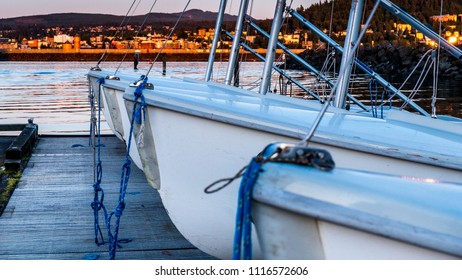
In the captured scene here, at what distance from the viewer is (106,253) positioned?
243 inches

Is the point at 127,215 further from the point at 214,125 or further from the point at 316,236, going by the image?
the point at 316,236

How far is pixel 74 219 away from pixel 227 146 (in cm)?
281

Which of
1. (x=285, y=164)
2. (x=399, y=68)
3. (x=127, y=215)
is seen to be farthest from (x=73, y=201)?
(x=399, y=68)

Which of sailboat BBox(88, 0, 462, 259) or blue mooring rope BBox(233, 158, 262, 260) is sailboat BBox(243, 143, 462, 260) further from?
sailboat BBox(88, 0, 462, 259)

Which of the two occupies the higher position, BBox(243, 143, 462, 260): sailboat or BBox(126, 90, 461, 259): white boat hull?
BBox(243, 143, 462, 260): sailboat

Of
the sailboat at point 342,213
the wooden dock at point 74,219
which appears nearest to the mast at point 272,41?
the wooden dock at point 74,219

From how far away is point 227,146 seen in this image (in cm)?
498

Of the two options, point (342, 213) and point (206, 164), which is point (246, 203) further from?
point (206, 164)

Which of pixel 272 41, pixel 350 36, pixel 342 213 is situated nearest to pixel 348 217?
pixel 342 213

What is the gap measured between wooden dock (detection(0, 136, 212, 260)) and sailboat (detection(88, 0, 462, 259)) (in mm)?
812

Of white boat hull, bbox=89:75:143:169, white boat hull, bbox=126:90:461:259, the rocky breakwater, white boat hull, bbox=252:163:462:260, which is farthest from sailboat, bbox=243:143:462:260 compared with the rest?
the rocky breakwater

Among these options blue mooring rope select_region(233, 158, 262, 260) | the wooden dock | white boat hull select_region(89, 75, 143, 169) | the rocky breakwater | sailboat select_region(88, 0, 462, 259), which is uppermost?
blue mooring rope select_region(233, 158, 262, 260)

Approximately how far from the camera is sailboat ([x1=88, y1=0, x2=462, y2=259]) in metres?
4.62
